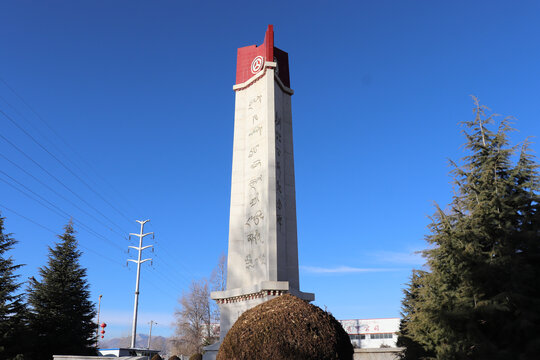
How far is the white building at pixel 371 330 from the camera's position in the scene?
2494 inches

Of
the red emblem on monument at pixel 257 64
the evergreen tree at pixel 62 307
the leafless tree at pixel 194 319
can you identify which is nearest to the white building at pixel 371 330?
the leafless tree at pixel 194 319

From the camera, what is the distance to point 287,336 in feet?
24.9

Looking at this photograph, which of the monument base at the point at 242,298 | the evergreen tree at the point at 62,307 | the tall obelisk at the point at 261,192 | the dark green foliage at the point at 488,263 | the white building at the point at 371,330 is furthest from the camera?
the white building at the point at 371,330

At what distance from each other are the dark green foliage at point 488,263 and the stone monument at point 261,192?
23.9 feet

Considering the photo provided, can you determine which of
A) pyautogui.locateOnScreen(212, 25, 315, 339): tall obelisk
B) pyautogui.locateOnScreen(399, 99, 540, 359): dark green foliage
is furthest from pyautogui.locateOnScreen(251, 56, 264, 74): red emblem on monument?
pyautogui.locateOnScreen(399, 99, 540, 359): dark green foliage

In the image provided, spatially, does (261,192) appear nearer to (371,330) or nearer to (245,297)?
(245,297)

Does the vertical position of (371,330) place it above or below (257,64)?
below

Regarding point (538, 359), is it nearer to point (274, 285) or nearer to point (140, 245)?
point (274, 285)

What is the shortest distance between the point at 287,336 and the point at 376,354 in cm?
2083

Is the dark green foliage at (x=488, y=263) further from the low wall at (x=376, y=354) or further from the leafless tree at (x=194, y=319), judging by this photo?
the leafless tree at (x=194, y=319)

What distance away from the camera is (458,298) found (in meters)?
13.7

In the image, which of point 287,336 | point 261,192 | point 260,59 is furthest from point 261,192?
point 287,336

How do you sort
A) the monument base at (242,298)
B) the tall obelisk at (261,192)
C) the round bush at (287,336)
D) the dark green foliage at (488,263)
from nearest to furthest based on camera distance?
the round bush at (287,336)
the dark green foliage at (488,263)
the monument base at (242,298)
the tall obelisk at (261,192)

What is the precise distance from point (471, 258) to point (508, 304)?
67.4 inches
